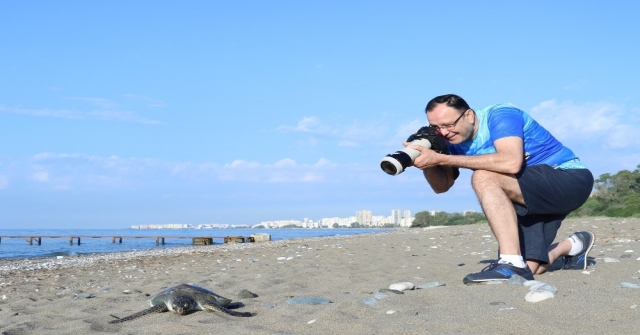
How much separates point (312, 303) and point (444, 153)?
4.50 ft

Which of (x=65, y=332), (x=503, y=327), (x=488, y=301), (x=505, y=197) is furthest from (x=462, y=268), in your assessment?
(x=65, y=332)

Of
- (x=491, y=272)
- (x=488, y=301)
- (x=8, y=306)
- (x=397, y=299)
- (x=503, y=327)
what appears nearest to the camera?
(x=503, y=327)

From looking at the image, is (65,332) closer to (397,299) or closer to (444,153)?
(397,299)

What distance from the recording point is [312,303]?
325cm

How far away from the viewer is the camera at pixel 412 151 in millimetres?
3557

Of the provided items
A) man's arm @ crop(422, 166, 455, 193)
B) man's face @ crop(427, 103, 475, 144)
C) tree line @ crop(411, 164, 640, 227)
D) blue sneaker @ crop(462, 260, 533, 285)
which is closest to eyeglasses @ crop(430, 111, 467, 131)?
man's face @ crop(427, 103, 475, 144)

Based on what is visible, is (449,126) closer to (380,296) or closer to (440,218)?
(380,296)

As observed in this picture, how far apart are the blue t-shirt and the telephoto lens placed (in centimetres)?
49

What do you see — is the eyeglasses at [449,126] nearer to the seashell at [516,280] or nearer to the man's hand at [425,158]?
the man's hand at [425,158]

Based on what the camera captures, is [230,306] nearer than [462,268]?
Yes

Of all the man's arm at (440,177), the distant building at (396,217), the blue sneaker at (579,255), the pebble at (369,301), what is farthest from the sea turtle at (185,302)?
the distant building at (396,217)

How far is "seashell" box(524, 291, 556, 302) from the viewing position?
2782mm

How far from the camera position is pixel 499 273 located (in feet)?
11.5

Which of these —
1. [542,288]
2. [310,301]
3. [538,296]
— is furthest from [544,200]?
[310,301]
